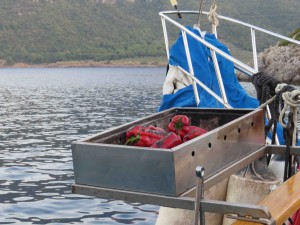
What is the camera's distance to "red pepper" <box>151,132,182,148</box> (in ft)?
12.0

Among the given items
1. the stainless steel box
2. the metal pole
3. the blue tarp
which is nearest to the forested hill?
the blue tarp

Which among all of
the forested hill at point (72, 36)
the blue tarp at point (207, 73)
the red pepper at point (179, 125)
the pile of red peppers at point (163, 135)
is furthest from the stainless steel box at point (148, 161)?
the forested hill at point (72, 36)

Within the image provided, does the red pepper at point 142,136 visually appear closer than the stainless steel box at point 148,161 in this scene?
No

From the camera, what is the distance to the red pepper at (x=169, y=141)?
364 cm

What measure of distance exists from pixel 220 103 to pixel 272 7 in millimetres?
193121

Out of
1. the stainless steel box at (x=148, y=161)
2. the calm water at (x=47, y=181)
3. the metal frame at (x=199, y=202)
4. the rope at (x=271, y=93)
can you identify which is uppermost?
the rope at (x=271, y=93)

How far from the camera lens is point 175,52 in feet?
26.1

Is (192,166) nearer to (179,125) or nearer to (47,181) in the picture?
(179,125)

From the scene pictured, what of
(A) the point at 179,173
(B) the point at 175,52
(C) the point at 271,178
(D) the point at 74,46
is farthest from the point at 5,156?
(D) the point at 74,46

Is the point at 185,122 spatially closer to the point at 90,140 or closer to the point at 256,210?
the point at 90,140

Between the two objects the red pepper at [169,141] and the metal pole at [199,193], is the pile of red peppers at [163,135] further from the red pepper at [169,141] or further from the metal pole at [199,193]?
the metal pole at [199,193]

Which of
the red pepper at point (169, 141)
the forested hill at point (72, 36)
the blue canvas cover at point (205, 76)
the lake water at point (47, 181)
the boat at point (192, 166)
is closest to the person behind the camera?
the boat at point (192, 166)

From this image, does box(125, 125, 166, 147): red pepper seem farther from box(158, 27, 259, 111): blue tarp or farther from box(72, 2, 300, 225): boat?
box(158, 27, 259, 111): blue tarp

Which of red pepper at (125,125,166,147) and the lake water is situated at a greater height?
red pepper at (125,125,166,147)
